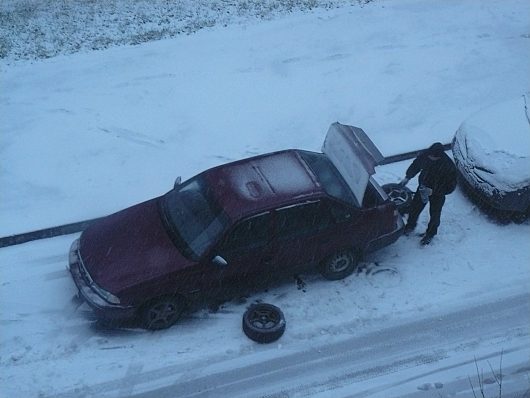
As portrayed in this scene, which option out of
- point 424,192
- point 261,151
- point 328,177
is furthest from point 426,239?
point 261,151

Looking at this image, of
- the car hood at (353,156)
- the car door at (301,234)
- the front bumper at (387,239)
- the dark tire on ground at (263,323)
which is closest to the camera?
the dark tire on ground at (263,323)

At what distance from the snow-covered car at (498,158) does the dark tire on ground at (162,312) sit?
4.78 meters

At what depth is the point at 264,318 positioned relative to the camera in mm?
7055

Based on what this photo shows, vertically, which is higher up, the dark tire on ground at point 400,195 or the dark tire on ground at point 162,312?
the dark tire on ground at point 400,195

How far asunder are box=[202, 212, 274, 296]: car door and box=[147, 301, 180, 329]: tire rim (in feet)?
1.74

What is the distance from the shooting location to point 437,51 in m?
12.6

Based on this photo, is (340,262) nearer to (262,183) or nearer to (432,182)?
(262,183)

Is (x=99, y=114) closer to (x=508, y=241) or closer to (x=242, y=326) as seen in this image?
(x=242, y=326)

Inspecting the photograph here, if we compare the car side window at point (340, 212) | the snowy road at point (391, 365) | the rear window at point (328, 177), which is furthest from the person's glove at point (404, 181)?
the snowy road at point (391, 365)

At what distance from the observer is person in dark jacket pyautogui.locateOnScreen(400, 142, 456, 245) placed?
7711 millimetres

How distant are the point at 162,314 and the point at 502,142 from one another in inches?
221

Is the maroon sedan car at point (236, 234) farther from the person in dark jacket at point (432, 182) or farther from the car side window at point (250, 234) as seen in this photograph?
the person in dark jacket at point (432, 182)

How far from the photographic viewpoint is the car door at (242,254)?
677cm

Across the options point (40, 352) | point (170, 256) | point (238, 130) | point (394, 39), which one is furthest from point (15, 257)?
point (394, 39)
